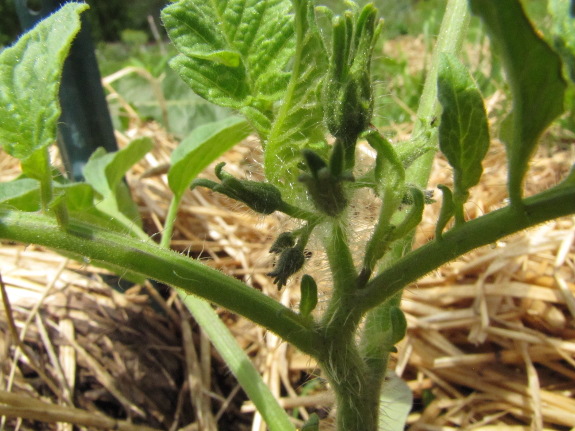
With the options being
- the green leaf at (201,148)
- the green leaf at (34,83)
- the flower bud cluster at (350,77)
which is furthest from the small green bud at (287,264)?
the green leaf at (201,148)

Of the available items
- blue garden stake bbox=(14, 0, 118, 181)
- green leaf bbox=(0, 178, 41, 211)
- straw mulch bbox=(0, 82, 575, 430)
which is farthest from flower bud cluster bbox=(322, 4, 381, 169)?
blue garden stake bbox=(14, 0, 118, 181)

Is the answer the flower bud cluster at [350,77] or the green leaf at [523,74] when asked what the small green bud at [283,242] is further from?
the green leaf at [523,74]

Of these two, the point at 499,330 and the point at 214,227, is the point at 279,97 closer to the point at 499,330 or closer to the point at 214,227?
the point at 499,330

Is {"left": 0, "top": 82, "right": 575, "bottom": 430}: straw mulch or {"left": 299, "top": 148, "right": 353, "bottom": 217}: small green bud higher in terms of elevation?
{"left": 299, "top": 148, "right": 353, "bottom": 217}: small green bud

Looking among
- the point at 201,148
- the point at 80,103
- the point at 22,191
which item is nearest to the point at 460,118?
the point at 201,148

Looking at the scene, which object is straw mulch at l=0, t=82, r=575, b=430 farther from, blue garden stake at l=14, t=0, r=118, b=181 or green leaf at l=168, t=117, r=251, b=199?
blue garden stake at l=14, t=0, r=118, b=181

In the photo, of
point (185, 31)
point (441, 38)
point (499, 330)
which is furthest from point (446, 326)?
point (185, 31)
